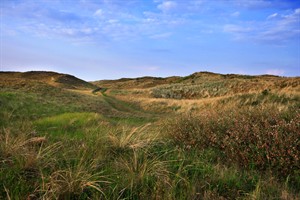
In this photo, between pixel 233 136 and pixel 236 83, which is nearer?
pixel 233 136

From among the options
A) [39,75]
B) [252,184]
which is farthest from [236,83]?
[39,75]

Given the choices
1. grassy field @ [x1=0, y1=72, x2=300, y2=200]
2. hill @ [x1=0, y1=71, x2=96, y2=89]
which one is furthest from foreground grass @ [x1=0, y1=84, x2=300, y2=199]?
hill @ [x1=0, y1=71, x2=96, y2=89]

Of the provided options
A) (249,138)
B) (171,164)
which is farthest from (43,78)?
(171,164)

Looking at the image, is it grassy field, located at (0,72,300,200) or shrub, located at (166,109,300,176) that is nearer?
grassy field, located at (0,72,300,200)

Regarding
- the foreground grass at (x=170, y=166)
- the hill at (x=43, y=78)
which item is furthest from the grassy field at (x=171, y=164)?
the hill at (x=43, y=78)

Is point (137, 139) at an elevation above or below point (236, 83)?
below

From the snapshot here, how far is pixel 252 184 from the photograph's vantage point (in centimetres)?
486

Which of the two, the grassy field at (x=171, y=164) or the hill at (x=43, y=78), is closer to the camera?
the grassy field at (x=171, y=164)

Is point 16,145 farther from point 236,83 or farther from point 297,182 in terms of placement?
point 236,83

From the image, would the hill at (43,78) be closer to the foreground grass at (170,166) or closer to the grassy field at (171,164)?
the grassy field at (171,164)

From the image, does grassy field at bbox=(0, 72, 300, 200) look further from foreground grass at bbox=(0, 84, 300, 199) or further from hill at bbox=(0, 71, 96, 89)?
hill at bbox=(0, 71, 96, 89)

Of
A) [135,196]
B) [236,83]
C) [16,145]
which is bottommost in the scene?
[135,196]

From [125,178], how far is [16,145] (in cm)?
217

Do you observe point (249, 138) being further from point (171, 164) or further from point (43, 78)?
point (43, 78)
